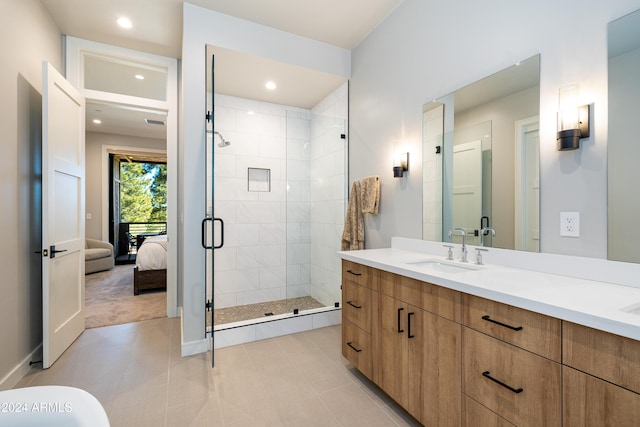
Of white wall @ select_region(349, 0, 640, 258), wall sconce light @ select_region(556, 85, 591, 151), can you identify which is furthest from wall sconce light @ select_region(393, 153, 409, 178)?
wall sconce light @ select_region(556, 85, 591, 151)

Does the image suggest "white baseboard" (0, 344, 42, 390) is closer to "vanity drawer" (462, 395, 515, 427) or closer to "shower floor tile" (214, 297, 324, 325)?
"shower floor tile" (214, 297, 324, 325)

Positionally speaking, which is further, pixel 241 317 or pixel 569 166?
pixel 241 317

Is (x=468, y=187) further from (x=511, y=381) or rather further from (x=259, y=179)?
(x=259, y=179)

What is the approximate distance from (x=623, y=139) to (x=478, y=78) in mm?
906

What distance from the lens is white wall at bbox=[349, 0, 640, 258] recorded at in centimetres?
137

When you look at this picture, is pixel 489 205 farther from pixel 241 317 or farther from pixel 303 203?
pixel 241 317

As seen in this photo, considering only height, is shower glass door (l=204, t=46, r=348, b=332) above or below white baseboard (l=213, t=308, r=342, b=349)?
above

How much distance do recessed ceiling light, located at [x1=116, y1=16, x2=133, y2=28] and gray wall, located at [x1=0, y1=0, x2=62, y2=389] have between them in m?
0.56

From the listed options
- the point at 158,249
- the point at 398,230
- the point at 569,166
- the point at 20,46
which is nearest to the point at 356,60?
the point at 398,230

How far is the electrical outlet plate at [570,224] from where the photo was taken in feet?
4.68

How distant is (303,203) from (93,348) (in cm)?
253

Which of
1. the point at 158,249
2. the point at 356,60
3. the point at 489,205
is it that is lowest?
the point at 158,249

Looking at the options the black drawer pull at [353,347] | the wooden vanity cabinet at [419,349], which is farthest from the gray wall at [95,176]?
the wooden vanity cabinet at [419,349]

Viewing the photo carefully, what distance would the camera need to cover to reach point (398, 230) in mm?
2621
